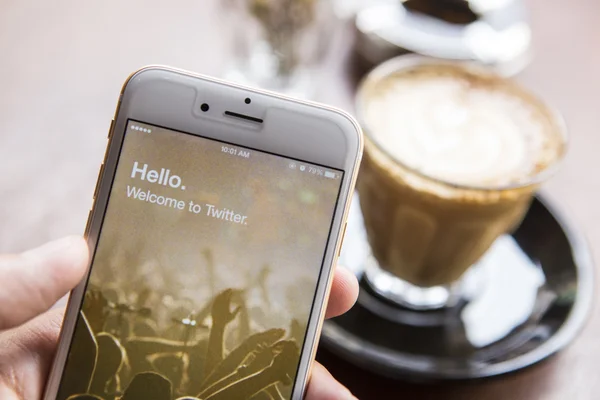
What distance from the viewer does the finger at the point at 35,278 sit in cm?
41

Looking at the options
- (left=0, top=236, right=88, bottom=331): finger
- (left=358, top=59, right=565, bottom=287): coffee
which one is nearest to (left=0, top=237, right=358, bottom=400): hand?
(left=0, top=236, right=88, bottom=331): finger

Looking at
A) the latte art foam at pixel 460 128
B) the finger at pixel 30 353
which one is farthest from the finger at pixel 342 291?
the finger at pixel 30 353

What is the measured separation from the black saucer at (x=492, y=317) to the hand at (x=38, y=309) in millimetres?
59

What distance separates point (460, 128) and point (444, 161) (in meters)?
→ 0.05

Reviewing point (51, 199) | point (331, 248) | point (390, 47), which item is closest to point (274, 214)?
point (331, 248)

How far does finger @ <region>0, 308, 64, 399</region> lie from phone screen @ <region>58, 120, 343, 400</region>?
6cm

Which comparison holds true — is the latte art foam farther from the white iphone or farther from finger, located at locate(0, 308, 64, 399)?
finger, located at locate(0, 308, 64, 399)

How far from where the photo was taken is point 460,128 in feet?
1.90

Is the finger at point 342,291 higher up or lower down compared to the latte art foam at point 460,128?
lower down

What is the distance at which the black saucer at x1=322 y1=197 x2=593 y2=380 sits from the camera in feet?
1.73

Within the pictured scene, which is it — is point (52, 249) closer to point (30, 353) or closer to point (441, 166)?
point (30, 353)

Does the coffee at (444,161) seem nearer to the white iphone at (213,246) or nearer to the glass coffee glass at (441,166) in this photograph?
the glass coffee glass at (441,166)

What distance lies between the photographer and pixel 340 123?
455mm

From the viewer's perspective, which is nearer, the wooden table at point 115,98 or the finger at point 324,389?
the finger at point 324,389
